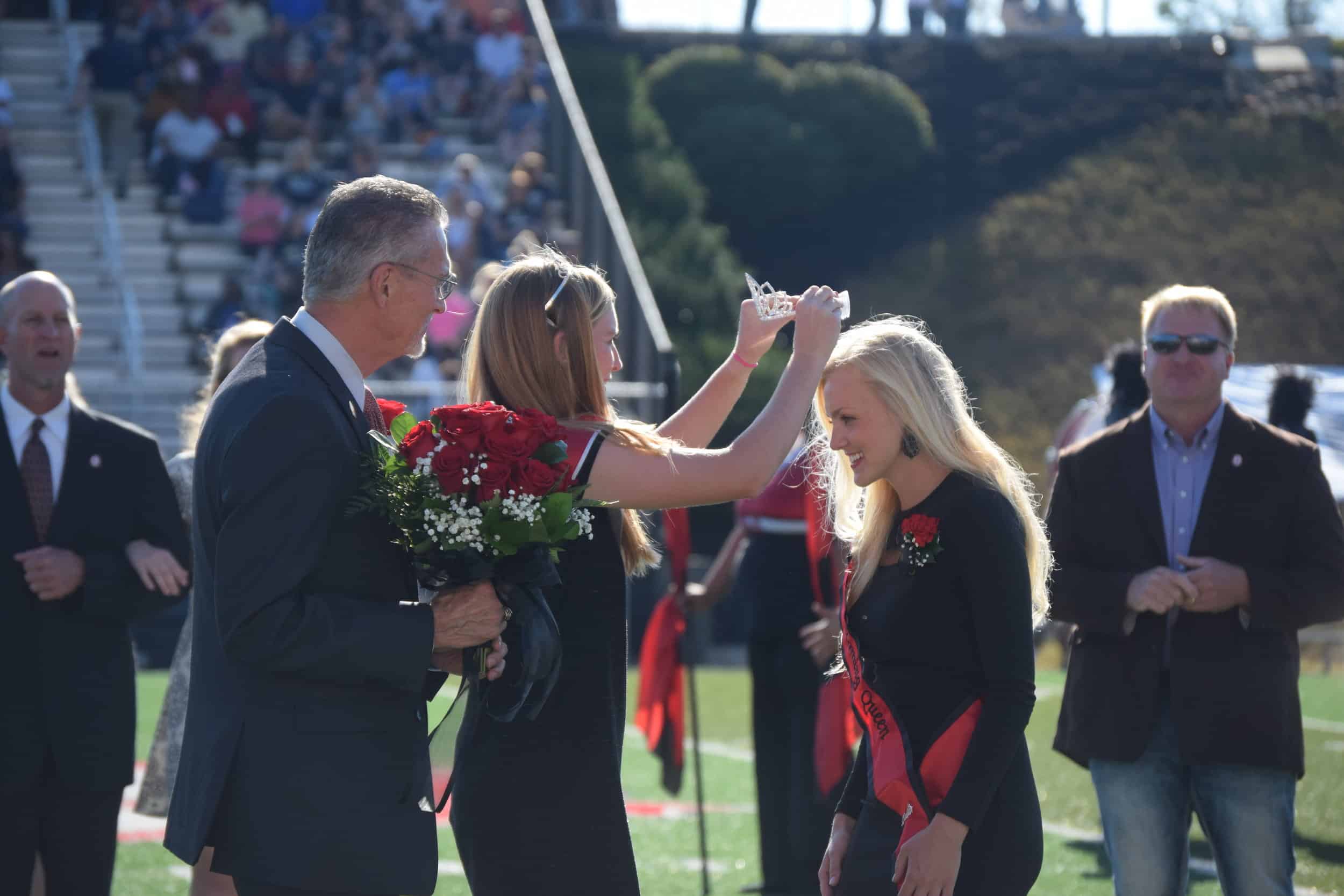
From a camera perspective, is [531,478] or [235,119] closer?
[531,478]

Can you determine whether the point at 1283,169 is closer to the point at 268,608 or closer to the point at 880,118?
the point at 880,118

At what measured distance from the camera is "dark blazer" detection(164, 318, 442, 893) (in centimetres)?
289

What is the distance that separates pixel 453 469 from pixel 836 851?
3.99ft

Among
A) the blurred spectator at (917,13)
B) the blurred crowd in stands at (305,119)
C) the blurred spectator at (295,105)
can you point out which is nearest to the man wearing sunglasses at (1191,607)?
the blurred crowd in stands at (305,119)

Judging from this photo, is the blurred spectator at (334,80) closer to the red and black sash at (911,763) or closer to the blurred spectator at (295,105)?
the blurred spectator at (295,105)

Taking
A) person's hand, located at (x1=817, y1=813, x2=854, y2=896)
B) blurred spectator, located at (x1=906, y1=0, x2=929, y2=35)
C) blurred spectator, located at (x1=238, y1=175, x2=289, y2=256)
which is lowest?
person's hand, located at (x1=817, y1=813, x2=854, y2=896)

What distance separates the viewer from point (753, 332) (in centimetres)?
396

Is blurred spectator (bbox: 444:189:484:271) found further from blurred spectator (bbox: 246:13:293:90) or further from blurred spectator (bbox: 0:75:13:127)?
blurred spectator (bbox: 0:75:13:127)

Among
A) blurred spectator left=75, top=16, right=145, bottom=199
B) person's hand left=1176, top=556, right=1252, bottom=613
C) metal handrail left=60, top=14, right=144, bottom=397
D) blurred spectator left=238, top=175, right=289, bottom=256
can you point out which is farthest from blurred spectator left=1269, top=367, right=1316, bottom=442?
blurred spectator left=75, top=16, right=145, bottom=199

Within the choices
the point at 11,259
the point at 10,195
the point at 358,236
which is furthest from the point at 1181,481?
the point at 10,195

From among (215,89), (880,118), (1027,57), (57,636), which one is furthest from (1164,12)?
(57,636)

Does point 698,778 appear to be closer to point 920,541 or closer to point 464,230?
point 920,541

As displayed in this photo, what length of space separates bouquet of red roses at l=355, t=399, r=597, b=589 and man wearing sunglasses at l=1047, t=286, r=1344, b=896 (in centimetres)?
194

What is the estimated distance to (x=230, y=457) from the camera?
2.94 m
